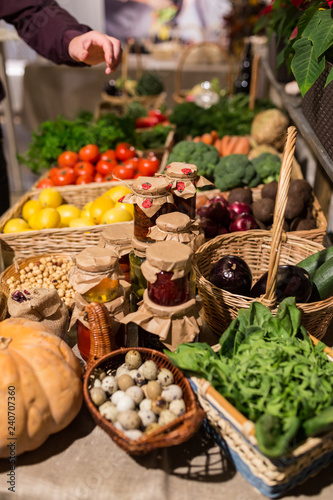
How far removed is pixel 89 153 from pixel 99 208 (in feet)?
2.65

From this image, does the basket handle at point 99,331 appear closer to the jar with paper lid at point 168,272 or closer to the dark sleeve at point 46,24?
the jar with paper lid at point 168,272

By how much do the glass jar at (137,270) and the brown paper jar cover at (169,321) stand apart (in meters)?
0.17

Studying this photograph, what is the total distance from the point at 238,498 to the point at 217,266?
2.04 ft

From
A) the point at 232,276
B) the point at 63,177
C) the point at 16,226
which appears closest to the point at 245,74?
the point at 63,177

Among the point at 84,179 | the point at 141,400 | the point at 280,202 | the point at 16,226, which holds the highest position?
the point at 280,202

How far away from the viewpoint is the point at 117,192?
1.95 m

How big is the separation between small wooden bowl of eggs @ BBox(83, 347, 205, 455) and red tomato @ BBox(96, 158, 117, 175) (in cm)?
151

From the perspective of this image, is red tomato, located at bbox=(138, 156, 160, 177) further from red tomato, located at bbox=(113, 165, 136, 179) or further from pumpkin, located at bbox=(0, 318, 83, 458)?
pumpkin, located at bbox=(0, 318, 83, 458)

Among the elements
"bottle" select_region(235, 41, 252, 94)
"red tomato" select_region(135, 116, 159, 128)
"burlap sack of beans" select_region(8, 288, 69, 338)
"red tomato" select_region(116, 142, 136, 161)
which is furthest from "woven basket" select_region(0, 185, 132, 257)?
"bottle" select_region(235, 41, 252, 94)

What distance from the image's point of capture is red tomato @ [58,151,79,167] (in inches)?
98.4

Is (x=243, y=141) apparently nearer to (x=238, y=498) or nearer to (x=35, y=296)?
(x=35, y=296)

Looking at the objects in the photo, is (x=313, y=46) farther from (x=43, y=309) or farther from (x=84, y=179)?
(x=84, y=179)

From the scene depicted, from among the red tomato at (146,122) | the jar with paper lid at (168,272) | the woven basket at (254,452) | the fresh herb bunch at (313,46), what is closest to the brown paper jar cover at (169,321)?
the jar with paper lid at (168,272)

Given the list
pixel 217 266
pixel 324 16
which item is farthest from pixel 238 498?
pixel 324 16
